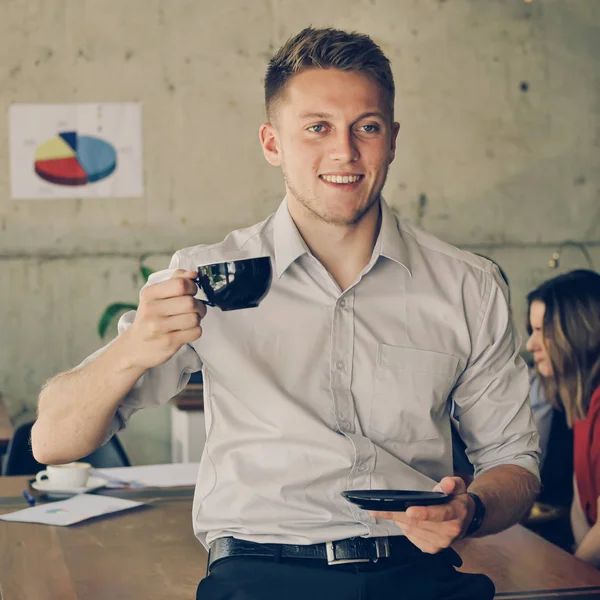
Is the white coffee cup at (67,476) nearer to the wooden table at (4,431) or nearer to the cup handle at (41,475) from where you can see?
the cup handle at (41,475)

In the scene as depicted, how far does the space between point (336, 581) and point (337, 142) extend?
0.78 meters

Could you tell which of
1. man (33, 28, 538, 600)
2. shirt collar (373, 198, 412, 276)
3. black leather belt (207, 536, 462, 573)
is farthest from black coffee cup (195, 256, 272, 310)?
black leather belt (207, 536, 462, 573)

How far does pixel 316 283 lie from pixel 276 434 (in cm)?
31

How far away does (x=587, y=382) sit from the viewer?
2844mm

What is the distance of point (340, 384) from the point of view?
168 cm

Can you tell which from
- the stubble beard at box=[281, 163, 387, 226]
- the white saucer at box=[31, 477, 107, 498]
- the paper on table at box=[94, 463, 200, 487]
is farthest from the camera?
the paper on table at box=[94, 463, 200, 487]

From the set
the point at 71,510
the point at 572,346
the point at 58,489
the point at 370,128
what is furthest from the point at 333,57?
the point at 572,346

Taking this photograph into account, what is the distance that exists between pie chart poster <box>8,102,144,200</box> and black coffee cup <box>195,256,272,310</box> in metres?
3.33

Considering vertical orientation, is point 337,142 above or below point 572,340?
above

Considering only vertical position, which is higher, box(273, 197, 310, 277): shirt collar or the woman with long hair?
box(273, 197, 310, 277): shirt collar

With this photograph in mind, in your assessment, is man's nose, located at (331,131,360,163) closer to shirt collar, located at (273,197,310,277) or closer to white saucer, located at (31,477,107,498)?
shirt collar, located at (273,197,310,277)

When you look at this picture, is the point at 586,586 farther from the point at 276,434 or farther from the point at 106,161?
the point at 106,161

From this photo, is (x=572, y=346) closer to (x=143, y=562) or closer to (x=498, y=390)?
(x=498, y=390)

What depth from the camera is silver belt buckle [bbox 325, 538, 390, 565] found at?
155cm
